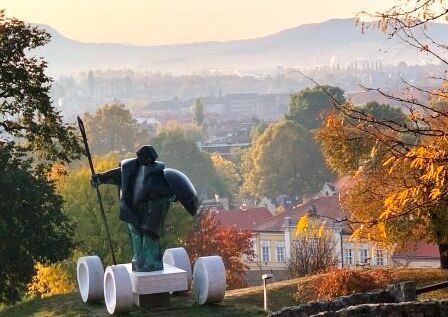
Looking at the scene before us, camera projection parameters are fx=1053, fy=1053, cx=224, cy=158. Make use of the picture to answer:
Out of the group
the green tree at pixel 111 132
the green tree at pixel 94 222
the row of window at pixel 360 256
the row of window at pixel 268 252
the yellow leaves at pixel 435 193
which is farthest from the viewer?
the green tree at pixel 111 132

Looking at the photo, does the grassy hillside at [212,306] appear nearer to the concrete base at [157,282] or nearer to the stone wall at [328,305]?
the concrete base at [157,282]

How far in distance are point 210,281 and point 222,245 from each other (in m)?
24.1

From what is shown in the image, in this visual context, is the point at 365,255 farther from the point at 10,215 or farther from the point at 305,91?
the point at 305,91

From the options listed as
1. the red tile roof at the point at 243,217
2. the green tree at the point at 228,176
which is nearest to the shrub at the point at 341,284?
the red tile roof at the point at 243,217

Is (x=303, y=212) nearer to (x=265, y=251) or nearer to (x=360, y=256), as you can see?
(x=265, y=251)

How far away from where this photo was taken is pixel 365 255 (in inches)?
2213

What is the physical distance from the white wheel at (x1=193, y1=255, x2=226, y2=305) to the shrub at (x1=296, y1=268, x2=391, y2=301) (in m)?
5.20

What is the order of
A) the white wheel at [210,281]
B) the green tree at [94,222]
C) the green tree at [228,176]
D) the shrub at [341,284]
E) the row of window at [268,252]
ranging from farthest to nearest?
1. the green tree at [228,176]
2. the row of window at [268,252]
3. the green tree at [94,222]
4. the shrub at [341,284]
5. the white wheel at [210,281]

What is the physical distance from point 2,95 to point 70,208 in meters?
13.2

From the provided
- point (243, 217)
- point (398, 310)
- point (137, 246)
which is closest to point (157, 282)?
point (137, 246)

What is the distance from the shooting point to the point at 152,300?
20547 mm

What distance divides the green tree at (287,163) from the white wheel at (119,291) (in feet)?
230

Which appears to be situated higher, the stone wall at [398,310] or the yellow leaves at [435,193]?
the yellow leaves at [435,193]

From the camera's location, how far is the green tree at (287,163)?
297 ft
